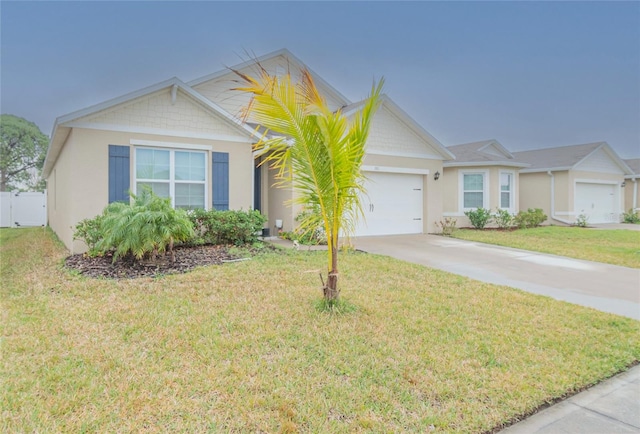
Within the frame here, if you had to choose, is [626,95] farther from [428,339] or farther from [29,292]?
[29,292]

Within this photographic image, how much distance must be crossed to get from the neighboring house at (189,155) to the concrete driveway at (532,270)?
7.18ft

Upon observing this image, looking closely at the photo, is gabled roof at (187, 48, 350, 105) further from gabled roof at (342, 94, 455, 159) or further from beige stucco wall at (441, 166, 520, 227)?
beige stucco wall at (441, 166, 520, 227)

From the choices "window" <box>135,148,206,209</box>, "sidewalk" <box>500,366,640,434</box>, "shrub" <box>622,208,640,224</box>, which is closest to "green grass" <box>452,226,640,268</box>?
"sidewalk" <box>500,366,640,434</box>

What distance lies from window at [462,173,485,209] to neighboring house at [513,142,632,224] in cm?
546

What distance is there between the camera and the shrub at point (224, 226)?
366 inches

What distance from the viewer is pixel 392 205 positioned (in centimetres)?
1312

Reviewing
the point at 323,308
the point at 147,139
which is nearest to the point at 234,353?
the point at 323,308

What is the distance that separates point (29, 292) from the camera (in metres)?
5.52

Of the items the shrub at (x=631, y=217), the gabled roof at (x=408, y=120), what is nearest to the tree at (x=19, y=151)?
the gabled roof at (x=408, y=120)

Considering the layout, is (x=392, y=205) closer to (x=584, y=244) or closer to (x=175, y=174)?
(x=584, y=244)

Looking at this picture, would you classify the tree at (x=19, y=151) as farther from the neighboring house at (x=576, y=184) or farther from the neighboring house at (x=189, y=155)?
the neighboring house at (x=576, y=184)

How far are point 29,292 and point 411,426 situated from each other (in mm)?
6006

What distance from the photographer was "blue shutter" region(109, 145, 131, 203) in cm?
886

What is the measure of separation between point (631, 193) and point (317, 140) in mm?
28933
